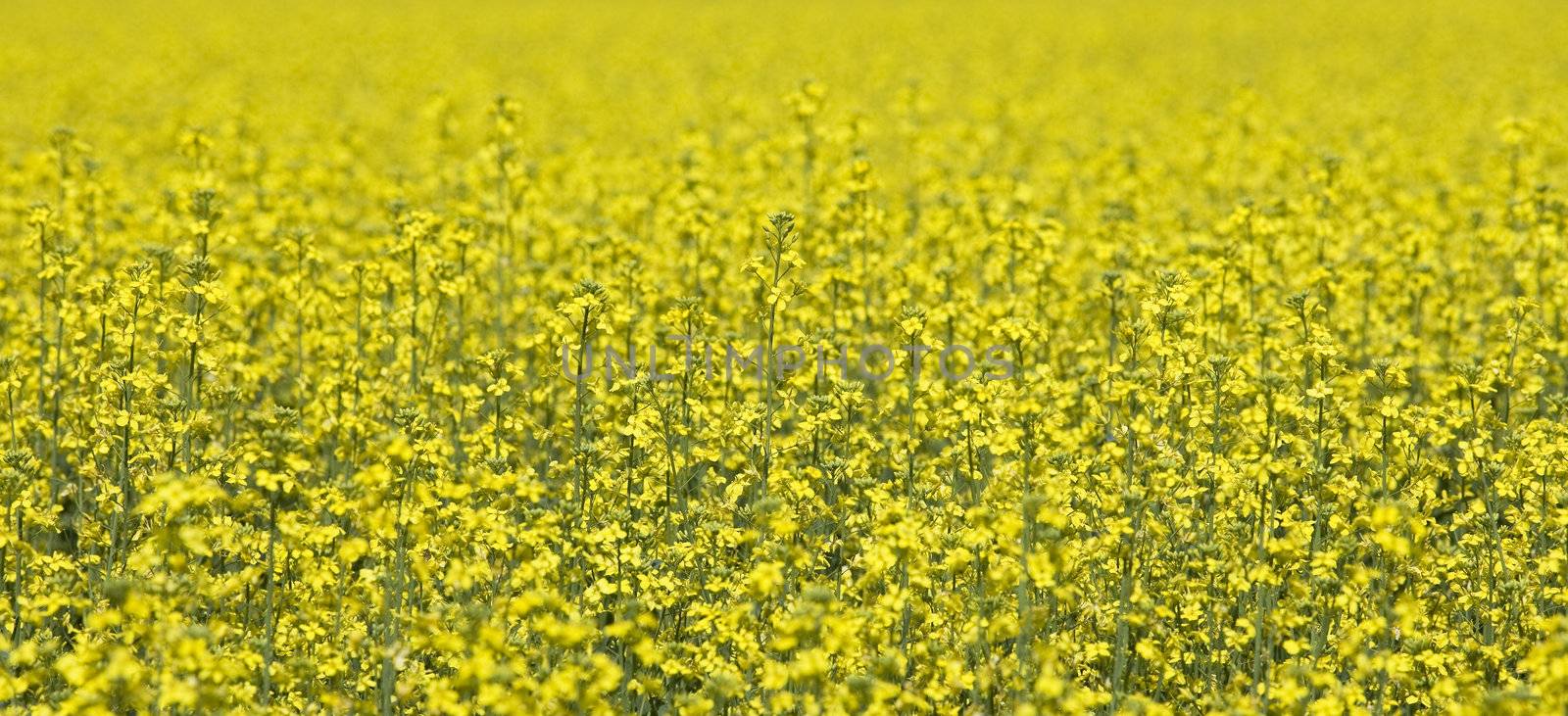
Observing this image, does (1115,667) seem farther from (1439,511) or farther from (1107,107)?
(1107,107)

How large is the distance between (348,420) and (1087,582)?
16.4ft

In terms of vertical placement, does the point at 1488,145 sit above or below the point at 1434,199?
above

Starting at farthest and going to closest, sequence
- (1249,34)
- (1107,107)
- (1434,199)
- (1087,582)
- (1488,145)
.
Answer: (1249,34)
(1107,107)
(1488,145)
(1434,199)
(1087,582)

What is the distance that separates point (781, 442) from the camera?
9625 millimetres

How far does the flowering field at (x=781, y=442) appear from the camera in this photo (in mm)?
7250

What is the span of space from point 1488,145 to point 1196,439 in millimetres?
17289

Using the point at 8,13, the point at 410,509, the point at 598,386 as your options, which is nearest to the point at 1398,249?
the point at 598,386

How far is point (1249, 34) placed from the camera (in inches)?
1785

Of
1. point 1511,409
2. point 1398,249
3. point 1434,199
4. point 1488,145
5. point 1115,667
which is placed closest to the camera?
point 1115,667

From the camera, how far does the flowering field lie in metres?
7.25

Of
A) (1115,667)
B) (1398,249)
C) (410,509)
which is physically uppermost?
(1398,249)

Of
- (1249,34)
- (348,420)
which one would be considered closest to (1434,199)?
(348,420)

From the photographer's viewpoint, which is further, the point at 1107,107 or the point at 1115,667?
the point at 1107,107

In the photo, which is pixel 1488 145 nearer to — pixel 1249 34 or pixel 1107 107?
pixel 1107 107
